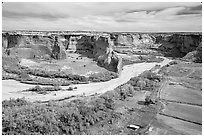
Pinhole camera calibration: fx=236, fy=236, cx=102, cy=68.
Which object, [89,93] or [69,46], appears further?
[69,46]

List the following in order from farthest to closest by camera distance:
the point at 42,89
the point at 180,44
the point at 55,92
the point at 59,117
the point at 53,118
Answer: the point at 180,44
the point at 42,89
the point at 55,92
the point at 59,117
the point at 53,118

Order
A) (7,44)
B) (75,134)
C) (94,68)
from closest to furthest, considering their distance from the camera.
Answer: (75,134), (94,68), (7,44)

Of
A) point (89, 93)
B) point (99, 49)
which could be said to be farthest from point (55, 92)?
point (99, 49)

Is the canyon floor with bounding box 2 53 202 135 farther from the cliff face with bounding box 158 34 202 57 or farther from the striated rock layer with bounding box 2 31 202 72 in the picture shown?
the cliff face with bounding box 158 34 202 57

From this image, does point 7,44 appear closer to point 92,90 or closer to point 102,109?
point 92,90

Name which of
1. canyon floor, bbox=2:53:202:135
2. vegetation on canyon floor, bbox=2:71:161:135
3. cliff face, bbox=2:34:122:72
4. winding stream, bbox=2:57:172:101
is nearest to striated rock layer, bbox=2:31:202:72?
cliff face, bbox=2:34:122:72

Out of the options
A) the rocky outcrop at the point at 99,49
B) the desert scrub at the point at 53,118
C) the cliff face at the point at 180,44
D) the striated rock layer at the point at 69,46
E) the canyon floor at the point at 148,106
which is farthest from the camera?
the cliff face at the point at 180,44

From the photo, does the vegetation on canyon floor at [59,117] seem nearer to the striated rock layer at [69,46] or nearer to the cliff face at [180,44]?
the striated rock layer at [69,46]

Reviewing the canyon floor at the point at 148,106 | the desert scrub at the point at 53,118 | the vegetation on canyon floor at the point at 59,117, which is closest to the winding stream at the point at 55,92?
the canyon floor at the point at 148,106

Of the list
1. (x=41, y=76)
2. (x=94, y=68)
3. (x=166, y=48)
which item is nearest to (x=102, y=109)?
(x=41, y=76)

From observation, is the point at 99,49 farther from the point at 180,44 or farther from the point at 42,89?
the point at 180,44

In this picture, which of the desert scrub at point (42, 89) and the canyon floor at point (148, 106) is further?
the desert scrub at point (42, 89)
